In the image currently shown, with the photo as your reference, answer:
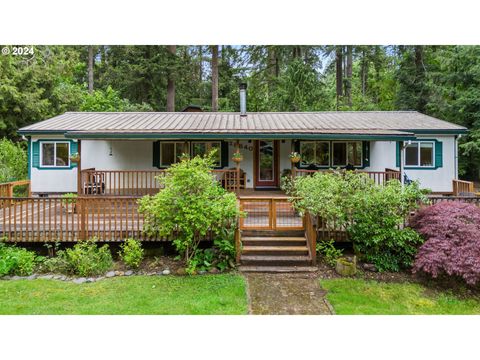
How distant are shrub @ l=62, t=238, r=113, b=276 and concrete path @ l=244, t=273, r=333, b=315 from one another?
10.4 ft

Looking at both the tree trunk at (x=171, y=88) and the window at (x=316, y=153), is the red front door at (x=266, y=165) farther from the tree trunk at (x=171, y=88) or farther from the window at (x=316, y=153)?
the tree trunk at (x=171, y=88)

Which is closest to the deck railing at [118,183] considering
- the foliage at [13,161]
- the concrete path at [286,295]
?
the concrete path at [286,295]

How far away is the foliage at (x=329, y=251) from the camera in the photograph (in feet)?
22.8

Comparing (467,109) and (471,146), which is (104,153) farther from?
(467,109)

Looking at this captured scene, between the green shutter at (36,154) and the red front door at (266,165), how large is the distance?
870 cm

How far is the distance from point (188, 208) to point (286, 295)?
8.52ft

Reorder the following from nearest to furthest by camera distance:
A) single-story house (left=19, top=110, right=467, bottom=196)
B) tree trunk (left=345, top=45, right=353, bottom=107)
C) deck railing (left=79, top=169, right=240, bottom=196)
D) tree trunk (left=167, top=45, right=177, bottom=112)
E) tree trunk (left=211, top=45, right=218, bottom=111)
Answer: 1. deck railing (left=79, top=169, right=240, bottom=196)
2. single-story house (left=19, top=110, right=467, bottom=196)
3. tree trunk (left=211, top=45, right=218, bottom=111)
4. tree trunk (left=167, top=45, right=177, bottom=112)
5. tree trunk (left=345, top=45, right=353, bottom=107)

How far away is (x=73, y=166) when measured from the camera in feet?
41.1

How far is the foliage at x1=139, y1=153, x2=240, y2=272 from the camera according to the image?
6.54 m

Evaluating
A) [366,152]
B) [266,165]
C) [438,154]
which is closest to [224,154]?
[266,165]

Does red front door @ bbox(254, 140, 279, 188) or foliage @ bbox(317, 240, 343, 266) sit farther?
red front door @ bbox(254, 140, 279, 188)

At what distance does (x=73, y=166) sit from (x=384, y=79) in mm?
22624

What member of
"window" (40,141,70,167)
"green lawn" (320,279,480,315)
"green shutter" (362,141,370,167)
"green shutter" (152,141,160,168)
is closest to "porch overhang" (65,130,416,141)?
"green shutter" (362,141,370,167)

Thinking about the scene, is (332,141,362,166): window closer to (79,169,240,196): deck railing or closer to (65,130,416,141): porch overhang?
(65,130,416,141): porch overhang
